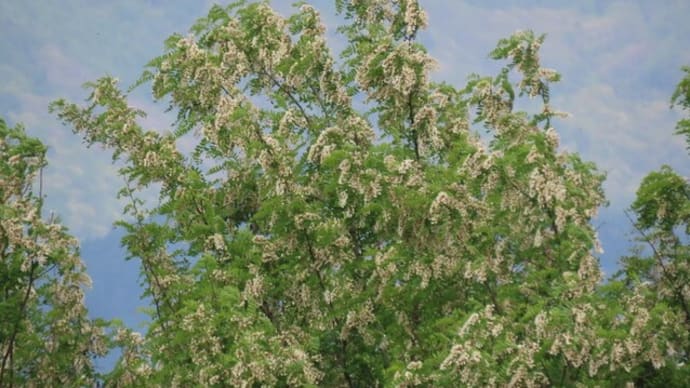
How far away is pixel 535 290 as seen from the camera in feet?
45.0

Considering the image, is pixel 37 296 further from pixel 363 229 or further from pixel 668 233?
pixel 668 233

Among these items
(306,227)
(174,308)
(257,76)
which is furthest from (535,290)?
(257,76)

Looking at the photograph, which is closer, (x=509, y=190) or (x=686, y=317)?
(x=509, y=190)

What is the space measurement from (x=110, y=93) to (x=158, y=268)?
6.06 m

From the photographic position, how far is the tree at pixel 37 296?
1772cm

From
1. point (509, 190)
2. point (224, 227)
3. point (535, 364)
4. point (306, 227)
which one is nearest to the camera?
point (535, 364)

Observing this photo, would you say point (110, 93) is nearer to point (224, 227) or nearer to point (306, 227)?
point (224, 227)

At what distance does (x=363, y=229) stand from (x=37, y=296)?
364 inches

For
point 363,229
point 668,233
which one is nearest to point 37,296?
point 363,229

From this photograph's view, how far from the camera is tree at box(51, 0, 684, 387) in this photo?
487 inches

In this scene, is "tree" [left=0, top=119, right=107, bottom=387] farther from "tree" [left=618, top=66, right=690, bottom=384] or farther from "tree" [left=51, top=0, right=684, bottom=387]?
"tree" [left=618, top=66, right=690, bottom=384]

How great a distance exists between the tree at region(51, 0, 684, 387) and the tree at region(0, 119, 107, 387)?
125cm

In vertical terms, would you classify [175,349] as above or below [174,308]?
below

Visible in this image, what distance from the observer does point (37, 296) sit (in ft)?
64.7
